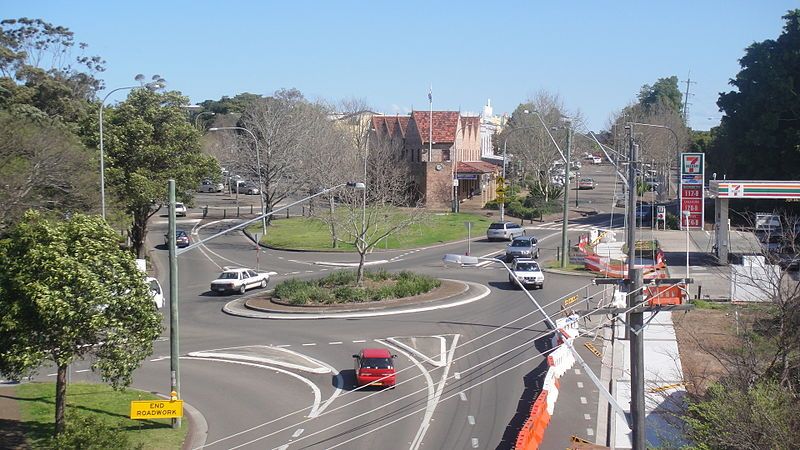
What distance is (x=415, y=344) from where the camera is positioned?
101ft

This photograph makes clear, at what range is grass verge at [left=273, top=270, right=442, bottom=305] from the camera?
38062mm

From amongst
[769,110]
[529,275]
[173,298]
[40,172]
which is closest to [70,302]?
[173,298]

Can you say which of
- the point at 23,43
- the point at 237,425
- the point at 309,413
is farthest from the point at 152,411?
the point at 23,43

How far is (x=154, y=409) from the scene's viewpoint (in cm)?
2033

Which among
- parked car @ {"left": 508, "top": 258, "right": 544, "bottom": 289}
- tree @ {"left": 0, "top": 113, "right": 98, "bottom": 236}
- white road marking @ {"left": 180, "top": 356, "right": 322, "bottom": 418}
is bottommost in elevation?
white road marking @ {"left": 180, "top": 356, "right": 322, "bottom": 418}

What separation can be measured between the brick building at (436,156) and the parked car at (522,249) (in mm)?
29287

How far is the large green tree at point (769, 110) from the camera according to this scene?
211 feet

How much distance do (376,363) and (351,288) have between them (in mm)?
13685

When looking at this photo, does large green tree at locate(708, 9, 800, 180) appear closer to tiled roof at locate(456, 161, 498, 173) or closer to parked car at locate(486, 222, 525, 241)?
parked car at locate(486, 222, 525, 241)

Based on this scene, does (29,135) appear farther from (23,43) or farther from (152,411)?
(23,43)

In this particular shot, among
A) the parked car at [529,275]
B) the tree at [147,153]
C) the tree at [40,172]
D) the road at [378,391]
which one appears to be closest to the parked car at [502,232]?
the road at [378,391]

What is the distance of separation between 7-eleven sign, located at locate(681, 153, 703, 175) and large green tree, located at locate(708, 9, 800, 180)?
72.9 feet

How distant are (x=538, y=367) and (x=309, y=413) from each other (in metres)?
8.25

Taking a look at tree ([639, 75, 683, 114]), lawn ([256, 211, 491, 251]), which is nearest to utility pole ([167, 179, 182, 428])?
lawn ([256, 211, 491, 251])
